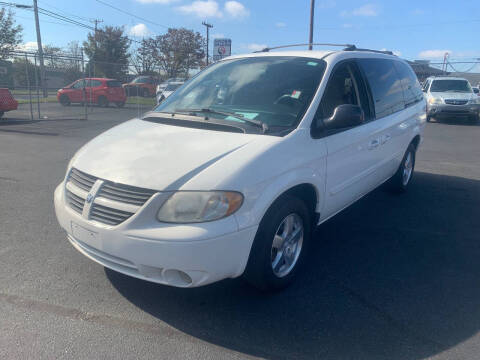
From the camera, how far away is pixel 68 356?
250 cm

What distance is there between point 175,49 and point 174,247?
135 feet

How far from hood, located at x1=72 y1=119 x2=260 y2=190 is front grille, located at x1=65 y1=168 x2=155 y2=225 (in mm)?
45

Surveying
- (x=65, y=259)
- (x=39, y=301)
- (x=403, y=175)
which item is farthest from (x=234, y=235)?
(x=403, y=175)

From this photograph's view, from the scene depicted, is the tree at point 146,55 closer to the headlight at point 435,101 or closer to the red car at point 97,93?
the red car at point 97,93

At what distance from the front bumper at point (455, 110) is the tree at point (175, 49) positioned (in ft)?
94.5

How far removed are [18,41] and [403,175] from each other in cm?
3665

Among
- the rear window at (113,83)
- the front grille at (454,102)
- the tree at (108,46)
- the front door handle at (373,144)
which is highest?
the tree at (108,46)

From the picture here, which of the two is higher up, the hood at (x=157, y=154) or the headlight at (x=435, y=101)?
the headlight at (x=435, y=101)

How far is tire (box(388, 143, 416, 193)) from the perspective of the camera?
5805mm

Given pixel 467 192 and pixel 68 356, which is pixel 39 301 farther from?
pixel 467 192

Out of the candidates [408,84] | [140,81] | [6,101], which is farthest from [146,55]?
[408,84]

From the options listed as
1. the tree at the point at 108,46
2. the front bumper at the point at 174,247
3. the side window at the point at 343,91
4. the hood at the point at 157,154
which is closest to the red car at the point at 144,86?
the tree at the point at 108,46

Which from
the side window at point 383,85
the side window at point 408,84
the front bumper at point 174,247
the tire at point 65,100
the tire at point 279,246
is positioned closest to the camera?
the front bumper at point 174,247

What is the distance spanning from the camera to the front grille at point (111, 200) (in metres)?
2.67
